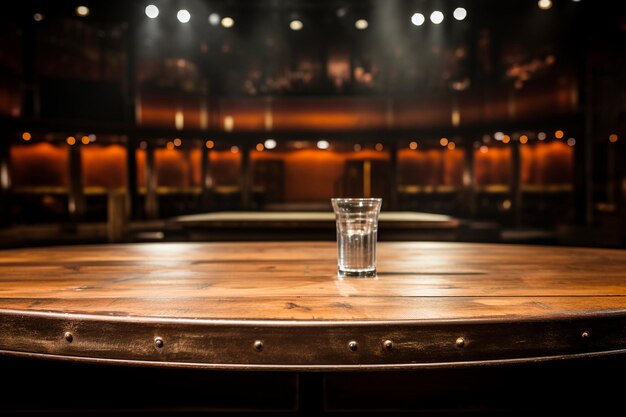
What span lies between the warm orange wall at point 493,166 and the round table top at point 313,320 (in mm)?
10004

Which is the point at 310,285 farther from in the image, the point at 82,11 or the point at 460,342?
the point at 82,11

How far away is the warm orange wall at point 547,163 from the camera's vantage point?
9.73 meters

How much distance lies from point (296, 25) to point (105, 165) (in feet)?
17.2

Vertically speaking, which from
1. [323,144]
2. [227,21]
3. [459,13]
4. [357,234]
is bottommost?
[357,234]

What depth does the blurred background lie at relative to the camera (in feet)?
31.4

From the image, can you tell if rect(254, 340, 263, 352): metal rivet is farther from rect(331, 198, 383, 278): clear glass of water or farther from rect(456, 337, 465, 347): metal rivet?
rect(331, 198, 383, 278): clear glass of water

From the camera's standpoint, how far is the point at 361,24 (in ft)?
38.1

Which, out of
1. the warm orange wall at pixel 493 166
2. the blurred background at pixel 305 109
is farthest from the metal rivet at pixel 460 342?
the warm orange wall at pixel 493 166

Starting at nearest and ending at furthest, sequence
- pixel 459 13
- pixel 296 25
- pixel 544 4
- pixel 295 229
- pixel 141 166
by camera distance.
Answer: pixel 295 229
pixel 544 4
pixel 459 13
pixel 141 166
pixel 296 25

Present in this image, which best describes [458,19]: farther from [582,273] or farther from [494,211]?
[582,273]

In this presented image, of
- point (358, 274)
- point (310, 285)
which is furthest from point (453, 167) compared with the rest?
point (310, 285)

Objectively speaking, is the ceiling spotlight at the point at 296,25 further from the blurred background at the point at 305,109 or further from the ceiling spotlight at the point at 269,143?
the ceiling spotlight at the point at 269,143

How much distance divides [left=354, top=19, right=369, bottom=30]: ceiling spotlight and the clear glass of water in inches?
438

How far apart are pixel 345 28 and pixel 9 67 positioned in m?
6.96
